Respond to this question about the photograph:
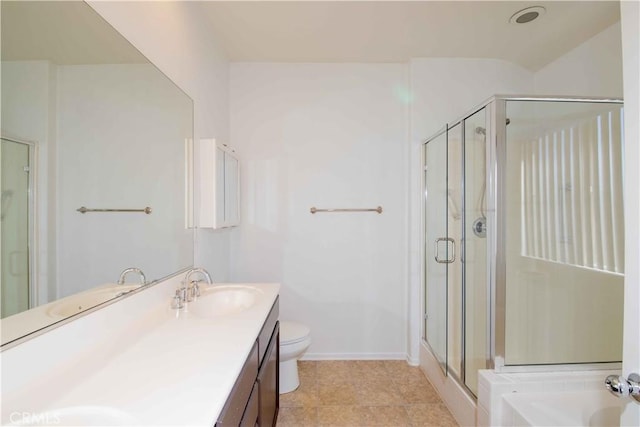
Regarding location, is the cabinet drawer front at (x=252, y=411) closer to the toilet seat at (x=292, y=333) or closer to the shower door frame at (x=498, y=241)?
the toilet seat at (x=292, y=333)

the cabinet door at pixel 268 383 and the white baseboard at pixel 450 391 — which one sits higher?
the cabinet door at pixel 268 383

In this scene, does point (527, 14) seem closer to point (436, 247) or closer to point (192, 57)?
point (436, 247)

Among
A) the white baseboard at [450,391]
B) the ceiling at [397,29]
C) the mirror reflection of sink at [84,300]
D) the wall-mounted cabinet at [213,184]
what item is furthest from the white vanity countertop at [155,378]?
the ceiling at [397,29]

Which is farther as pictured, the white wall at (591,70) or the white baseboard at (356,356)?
the white baseboard at (356,356)

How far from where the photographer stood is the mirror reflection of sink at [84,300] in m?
0.91

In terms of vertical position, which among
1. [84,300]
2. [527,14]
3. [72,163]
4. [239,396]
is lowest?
[239,396]

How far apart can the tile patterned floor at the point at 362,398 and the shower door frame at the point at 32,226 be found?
5.14 ft

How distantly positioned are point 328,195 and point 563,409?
1957 millimetres

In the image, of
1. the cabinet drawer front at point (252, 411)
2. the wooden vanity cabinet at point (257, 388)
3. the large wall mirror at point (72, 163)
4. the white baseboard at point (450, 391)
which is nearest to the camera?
the large wall mirror at point (72, 163)

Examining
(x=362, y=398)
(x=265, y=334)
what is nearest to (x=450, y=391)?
(x=362, y=398)

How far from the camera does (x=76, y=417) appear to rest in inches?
27.2

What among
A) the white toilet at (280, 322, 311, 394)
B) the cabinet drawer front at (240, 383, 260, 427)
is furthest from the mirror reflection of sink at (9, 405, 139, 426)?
the white toilet at (280, 322, 311, 394)

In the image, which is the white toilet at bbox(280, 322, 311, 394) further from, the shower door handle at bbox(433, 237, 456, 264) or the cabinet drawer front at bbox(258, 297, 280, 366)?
the shower door handle at bbox(433, 237, 456, 264)

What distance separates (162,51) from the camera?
4.93ft
